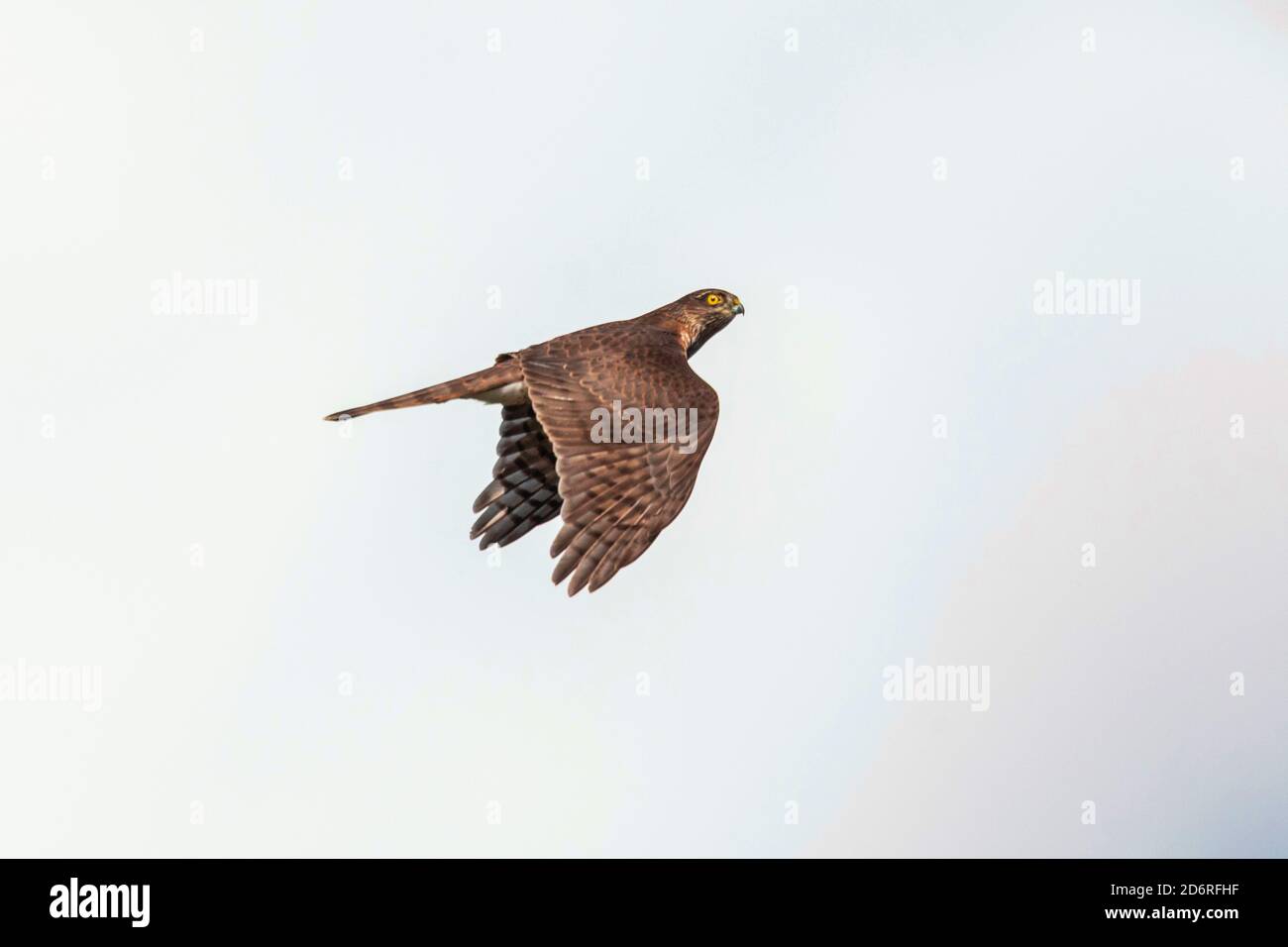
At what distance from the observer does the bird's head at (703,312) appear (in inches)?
855

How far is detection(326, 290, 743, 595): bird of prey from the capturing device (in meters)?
17.3

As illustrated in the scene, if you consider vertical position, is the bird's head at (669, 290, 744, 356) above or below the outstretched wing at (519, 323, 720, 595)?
above

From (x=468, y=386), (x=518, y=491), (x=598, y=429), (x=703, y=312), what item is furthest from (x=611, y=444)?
(x=703, y=312)

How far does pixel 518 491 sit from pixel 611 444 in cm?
335

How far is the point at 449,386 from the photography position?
65.4ft

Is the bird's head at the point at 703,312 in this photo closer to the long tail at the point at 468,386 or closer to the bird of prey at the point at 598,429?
the bird of prey at the point at 598,429

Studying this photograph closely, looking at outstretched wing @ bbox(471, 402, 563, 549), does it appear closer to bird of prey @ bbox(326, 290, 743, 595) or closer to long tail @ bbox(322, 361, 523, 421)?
bird of prey @ bbox(326, 290, 743, 595)

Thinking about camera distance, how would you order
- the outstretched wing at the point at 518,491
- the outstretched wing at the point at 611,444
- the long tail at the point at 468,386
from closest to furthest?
the outstretched wing at the point at 611,444 → the long tail at the point at 468,386 → the outstretched wing at the point at 518,491

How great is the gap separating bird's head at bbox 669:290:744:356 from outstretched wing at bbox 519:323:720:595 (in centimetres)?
167

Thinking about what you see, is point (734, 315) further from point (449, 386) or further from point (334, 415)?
point (334, 415)

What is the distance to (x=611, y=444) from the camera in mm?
18000

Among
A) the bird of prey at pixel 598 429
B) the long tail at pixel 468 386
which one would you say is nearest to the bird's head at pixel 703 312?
the bird of prey at pixel 598 429

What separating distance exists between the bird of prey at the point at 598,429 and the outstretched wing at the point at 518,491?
11 millimetres

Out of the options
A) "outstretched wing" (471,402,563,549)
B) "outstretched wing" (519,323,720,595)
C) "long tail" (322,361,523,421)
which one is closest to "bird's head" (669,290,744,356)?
"outstretched wing" (519,323,720,595)
